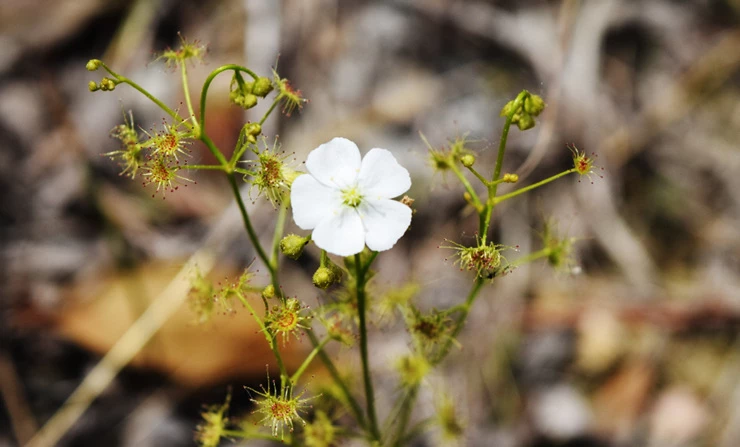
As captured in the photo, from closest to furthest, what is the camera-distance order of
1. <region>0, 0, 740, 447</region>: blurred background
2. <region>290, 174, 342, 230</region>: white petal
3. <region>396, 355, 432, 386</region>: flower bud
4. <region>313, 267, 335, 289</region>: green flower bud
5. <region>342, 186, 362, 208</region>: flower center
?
1. <region>313, 267, 335, 289</region>: green flower bud
2. <region>290, 174, 342, 230</region>: white petal
3. <region>342, 186, 362, 208</region>: flower center
4. <region>396, 355, 432, 386</region>: flower bud
5. <region>0, 0, 740, 447</region>: blurred background

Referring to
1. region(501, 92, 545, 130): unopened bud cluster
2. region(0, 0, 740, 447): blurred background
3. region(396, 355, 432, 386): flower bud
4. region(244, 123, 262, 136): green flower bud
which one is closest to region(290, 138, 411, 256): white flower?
region(244, 123, 262, 136): green flower bud

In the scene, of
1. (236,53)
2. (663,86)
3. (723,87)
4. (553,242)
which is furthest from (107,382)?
(723,87)

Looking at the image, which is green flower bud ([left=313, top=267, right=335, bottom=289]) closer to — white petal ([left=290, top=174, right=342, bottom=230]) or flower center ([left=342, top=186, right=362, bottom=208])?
white petal ([left=290, top=174, right=342, bottom=230])

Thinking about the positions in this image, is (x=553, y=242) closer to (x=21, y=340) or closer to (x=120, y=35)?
(x=21, y=340)

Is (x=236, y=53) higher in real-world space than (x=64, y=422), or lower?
higher

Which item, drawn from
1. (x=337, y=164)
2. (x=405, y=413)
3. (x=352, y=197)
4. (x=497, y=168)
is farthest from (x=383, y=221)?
(x=405, y=413)

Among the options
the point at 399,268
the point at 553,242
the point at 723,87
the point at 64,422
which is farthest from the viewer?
the point at 723,87

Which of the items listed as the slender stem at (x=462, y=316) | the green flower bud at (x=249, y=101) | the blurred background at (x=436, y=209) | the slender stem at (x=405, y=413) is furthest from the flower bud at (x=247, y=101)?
the blurred background at (x=436, y=209)

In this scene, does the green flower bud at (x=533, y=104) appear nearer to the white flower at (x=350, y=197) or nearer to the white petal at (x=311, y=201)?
the white flower at (x=350, y=197)
